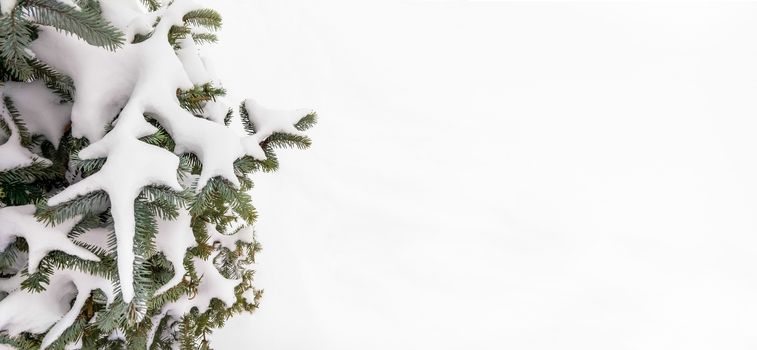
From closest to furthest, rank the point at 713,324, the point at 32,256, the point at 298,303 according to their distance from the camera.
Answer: the point at 32,256, the point at 298,303, the point at 713,324

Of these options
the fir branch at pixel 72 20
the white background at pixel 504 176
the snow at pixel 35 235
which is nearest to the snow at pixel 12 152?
the snow at pixel 35 235

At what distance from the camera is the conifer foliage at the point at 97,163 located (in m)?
0.91

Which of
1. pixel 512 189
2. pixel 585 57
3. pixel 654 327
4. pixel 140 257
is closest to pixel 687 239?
pixel 654 327

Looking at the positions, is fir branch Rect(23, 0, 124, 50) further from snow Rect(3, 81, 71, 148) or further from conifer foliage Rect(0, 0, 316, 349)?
snow Rect(3, 81, 71, 148)

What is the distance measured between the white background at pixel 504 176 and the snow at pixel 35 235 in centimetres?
232

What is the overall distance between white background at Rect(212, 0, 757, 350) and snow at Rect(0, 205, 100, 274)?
2.32 metres

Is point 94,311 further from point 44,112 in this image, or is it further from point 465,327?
point 465,327

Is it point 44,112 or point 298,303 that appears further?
point 298,303

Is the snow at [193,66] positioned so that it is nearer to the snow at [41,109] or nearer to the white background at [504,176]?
the snow at [41,109]

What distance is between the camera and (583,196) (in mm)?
6074

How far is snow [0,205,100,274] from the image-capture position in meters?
0.94

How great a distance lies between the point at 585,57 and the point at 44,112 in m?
9.13

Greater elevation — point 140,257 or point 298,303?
point 298,303

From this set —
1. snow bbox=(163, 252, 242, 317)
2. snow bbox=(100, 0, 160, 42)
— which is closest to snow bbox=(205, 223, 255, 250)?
snow bbox=(163, 252, 242, 317)
